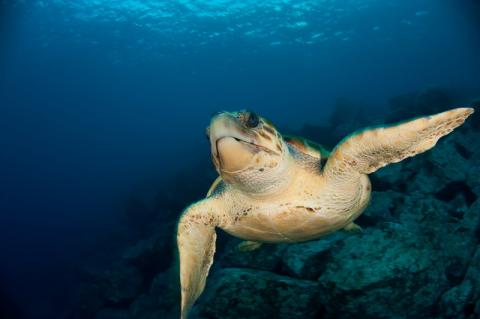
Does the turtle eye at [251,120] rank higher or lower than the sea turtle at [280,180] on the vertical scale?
higher

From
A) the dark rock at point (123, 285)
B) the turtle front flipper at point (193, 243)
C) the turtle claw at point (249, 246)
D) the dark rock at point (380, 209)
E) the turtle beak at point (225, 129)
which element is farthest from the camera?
the dark rock at point (123, 285)

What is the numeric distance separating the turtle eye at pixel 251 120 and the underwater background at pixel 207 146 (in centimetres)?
170

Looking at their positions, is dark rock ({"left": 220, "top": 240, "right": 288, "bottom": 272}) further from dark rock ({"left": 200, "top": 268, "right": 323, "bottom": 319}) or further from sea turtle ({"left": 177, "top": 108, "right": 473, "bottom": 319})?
sea turtle ({"left": 177, "top": 108, "right": 473, "bottom": 319})

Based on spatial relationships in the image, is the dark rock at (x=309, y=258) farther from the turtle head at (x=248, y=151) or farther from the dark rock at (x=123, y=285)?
the dark rock at (x=123, y=285)

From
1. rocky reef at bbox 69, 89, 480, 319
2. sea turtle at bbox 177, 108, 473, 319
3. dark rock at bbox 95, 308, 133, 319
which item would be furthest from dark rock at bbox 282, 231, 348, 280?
dark rock at bbox 95, 308, 133, 319

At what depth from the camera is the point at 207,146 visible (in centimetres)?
3095

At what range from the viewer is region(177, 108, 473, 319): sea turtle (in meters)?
1.90

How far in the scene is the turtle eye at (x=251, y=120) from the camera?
1.97m

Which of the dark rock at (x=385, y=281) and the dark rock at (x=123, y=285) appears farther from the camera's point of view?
the dark rock at (x=123, y=285)

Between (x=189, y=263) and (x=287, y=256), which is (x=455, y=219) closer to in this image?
(x=287, y=256)

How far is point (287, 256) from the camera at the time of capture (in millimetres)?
3768

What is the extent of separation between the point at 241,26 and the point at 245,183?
33.9 m

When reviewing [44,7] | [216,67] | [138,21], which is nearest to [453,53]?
[216,67]

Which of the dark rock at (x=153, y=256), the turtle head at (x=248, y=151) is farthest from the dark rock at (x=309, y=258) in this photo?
the dark rock at (x=153, y=256)
